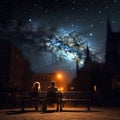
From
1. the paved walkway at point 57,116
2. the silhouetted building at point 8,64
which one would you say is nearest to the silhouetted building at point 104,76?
the silhouetted building at point 8,64

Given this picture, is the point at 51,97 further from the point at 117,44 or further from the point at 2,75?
the point at 117,44

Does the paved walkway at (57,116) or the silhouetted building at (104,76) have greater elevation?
the silhouetted building at (104,76)

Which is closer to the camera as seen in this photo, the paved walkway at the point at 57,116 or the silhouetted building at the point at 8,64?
the paved walkway at the point at 57,116

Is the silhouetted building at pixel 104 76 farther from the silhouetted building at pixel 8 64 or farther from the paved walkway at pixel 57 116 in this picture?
the paved walkway at pixel 57 116

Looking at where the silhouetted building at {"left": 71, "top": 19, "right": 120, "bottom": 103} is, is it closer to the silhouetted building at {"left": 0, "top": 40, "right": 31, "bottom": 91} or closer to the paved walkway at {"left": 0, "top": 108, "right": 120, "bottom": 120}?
the silhouetted building at {"left": 0, "top": 40, "right": 31, "bottom": 91}

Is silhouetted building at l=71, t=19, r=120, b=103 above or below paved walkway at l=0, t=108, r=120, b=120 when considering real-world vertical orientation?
above

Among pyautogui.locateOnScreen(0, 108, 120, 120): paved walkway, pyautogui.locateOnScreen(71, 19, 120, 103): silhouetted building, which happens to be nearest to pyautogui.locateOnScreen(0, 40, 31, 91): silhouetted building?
pyautogui.locateOnScreen(71, 19, 120, 103): silhouetted building

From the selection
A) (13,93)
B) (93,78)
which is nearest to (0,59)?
(93,78)

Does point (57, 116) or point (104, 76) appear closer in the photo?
point (57, 116)

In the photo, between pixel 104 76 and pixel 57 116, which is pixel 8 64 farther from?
pixel 57 116

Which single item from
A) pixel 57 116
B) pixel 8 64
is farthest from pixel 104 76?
pixel 57 116

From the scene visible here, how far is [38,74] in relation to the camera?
8656 centimetres

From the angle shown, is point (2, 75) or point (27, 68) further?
point (27, 68)

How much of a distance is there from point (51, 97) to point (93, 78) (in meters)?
37.2
